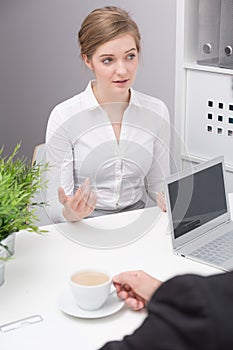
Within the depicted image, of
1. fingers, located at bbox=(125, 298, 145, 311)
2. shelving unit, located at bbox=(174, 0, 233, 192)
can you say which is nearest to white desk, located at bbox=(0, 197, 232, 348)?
fingers, located at bbox=(125, 298, 145, 311)

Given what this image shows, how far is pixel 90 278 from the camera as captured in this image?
1298mm

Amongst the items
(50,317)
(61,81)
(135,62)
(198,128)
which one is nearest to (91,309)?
(50,317)

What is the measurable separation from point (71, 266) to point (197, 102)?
117cm

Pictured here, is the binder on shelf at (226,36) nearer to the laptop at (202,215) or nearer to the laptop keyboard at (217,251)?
the laptop at (202,215)

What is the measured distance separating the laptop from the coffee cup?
31cm

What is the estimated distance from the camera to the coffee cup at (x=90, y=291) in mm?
1243

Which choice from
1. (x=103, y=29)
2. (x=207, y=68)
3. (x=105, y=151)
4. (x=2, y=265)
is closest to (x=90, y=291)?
(x=2, y=265)

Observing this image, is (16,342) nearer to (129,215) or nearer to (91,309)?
(91,309)

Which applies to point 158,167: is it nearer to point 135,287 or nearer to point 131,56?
point 131,56

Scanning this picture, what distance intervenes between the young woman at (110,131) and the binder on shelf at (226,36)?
0.36m

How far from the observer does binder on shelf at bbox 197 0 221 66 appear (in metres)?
2.34

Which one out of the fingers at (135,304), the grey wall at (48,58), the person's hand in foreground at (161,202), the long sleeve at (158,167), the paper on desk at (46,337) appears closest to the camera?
the paper on desk at (46,337)

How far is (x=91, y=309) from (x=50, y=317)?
0.27 ft

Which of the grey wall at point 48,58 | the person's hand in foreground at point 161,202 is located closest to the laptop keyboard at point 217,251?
the person's hand in foreground at point 161,202
